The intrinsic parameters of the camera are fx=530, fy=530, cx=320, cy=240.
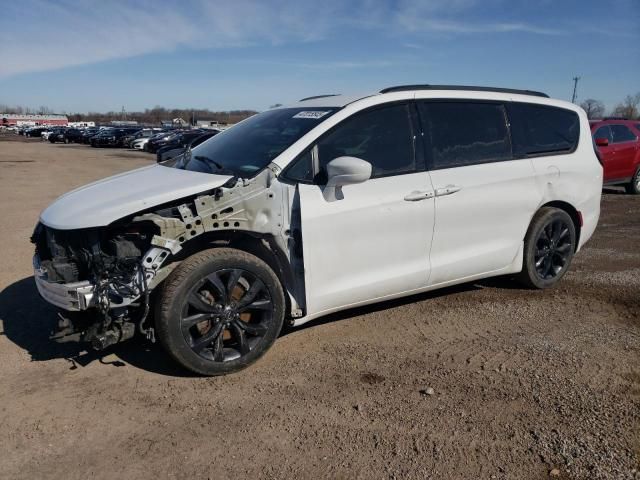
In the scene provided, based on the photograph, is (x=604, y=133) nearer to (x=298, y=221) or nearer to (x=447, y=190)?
(x=447, y=190)

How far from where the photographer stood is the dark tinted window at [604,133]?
37.1 ft

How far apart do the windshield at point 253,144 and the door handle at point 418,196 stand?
86cm

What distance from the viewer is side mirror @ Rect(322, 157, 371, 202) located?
3.51 metres

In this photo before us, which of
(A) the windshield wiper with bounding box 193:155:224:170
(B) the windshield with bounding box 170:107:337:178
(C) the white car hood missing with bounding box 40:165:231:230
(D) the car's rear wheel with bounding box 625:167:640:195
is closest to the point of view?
(C) the white car hood missing with bounding box 40:165:231:230

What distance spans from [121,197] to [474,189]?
275 cm

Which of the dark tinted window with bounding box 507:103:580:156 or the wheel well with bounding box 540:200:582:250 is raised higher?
the dark tinted window with bounding box 507:103:580:156

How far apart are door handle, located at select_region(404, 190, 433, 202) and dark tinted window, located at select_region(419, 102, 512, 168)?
26cm

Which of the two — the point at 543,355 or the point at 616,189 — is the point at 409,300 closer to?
the point at 543,355

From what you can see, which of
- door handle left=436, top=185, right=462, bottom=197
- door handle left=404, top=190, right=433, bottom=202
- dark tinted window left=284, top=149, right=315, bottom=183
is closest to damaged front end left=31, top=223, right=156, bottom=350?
dark tinted window left=284, top=149, right=315, bottom=183

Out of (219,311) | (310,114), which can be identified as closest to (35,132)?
(310,114)

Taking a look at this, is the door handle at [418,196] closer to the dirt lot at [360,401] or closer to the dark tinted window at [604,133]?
the dirt lot at [360,401]

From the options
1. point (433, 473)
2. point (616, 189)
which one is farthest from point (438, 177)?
point (616, 189)

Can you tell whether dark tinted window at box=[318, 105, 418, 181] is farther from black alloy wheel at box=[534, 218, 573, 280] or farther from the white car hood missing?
black alloy wheel at box=[534, 218, 573, 280]

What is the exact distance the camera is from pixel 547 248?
5152 mm
